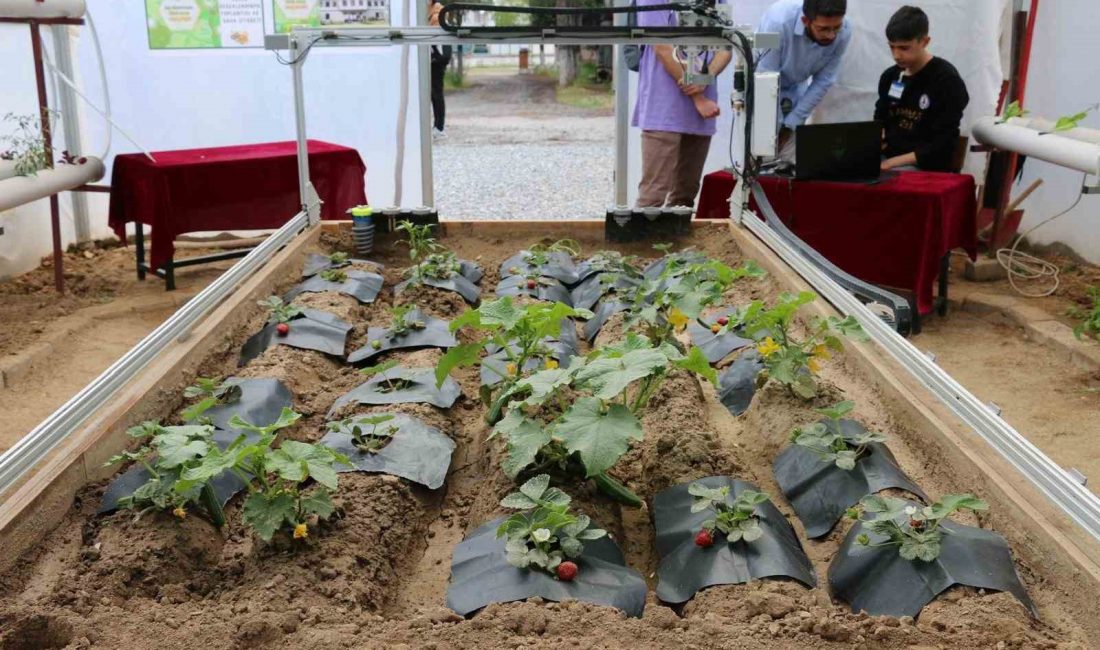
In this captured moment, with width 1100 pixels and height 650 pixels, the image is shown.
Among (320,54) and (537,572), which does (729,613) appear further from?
(320,54)

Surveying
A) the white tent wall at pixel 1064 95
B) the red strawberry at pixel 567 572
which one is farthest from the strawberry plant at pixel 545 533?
the white tent wall at pixel 1064 95

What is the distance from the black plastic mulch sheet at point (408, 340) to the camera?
3170 millimetres

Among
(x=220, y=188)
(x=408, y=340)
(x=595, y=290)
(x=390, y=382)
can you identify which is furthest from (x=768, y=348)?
(x=220, y=188)

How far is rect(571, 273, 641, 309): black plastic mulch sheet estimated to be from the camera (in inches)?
151

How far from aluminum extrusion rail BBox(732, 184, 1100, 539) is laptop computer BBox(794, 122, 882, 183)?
4.54ft

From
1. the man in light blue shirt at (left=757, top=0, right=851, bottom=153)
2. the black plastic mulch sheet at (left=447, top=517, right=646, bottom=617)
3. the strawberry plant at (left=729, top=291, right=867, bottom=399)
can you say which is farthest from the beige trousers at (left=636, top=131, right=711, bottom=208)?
the black plastic mulch sheet at (left=447, top=517, right=646, bottom=617)

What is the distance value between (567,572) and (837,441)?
31.8 inches

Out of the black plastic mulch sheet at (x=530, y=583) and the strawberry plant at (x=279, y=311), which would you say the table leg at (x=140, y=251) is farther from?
the black plastic mulch sheet at (x=530, y=583)

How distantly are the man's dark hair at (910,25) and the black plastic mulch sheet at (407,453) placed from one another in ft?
11.9

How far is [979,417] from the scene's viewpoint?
2164 millimetres

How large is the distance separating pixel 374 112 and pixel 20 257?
2.26m

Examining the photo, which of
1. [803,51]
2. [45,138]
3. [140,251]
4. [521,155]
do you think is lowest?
[521,155]

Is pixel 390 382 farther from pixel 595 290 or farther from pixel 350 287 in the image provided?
pixel 595 290

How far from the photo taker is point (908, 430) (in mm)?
2387
